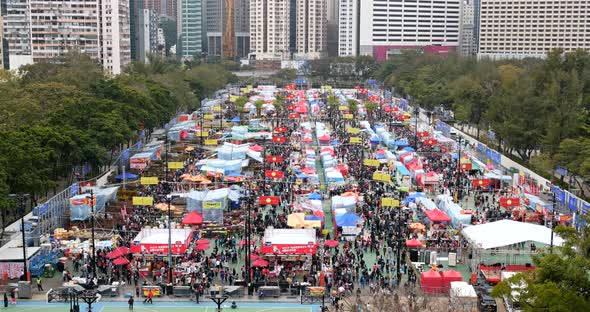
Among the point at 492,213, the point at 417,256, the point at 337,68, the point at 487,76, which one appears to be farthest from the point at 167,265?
the point at 337,68

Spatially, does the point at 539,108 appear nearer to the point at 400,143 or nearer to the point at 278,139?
the point at 400,143

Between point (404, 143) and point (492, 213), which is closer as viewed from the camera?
point (492, 213)

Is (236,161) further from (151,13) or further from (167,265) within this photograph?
(151,13)

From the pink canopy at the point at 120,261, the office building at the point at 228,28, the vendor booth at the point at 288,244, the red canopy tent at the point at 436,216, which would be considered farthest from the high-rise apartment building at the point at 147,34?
the pink canopy at the point at 120,261

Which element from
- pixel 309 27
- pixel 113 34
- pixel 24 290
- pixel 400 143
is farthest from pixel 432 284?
pixel 309 27

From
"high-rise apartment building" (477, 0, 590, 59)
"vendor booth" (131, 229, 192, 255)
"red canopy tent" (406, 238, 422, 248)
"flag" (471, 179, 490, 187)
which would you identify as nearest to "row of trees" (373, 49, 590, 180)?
"flag" (471, 179, 490, 187)
